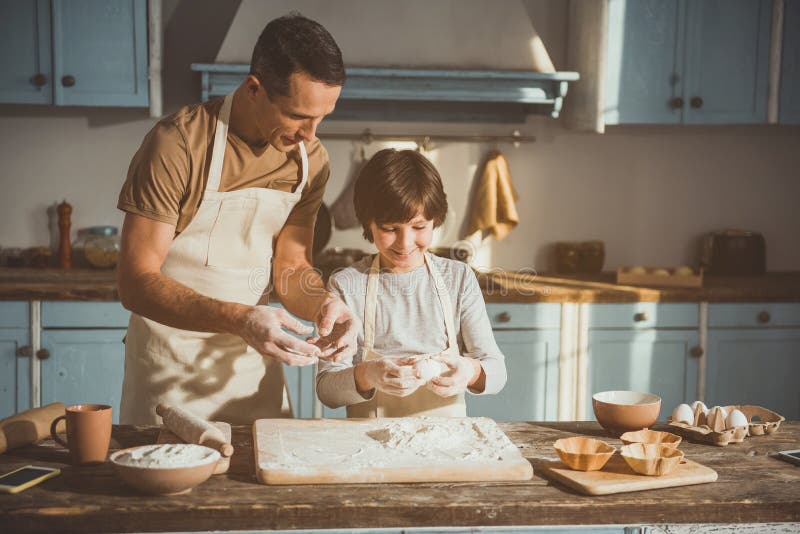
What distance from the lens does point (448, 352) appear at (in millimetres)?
2117

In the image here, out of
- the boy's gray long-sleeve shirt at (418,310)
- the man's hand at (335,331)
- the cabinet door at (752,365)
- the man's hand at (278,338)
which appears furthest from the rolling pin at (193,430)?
the cabinet door at (752,365)

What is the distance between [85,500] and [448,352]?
0.95 m

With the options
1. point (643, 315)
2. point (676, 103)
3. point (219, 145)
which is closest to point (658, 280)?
point (643, 315)

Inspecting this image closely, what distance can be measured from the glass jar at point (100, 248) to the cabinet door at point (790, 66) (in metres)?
2.97

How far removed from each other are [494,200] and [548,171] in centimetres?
34

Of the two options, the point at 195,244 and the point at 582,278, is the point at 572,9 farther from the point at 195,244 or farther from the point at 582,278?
the point at 195,244

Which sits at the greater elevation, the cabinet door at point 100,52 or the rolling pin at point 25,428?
the cabinet door at point 100,52

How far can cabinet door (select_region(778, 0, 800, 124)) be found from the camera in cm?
384

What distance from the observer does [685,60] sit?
382cm

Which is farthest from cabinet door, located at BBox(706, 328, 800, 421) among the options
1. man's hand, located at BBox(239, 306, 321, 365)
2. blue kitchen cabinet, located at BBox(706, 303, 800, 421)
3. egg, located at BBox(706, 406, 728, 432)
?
man's hand, located at BBox(239, 306, 321, 365)

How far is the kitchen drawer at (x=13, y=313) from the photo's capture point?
11.0ft

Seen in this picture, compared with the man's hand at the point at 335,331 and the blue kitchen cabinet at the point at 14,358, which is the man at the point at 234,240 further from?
the blue kitchen cabinet at the point at 14,358

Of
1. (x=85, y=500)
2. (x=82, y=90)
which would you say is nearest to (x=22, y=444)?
(x=85, y=500)

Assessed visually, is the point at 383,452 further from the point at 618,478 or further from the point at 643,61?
the point at 643,61
